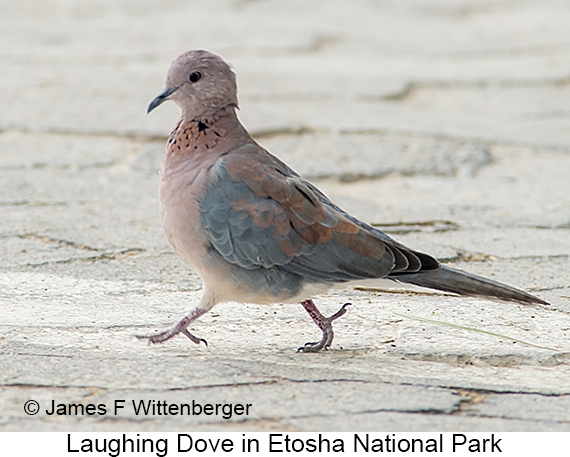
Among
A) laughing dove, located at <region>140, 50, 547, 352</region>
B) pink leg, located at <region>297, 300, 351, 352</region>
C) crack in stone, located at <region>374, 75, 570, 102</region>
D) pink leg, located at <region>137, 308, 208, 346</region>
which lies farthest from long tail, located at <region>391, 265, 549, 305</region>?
crack in stone, located at <region>374, 75, 570, 102</region>

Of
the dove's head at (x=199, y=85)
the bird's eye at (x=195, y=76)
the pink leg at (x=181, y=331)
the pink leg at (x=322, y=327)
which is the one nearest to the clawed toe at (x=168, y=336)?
the pink leg at (x=181, y=331)

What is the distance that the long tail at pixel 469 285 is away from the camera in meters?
2.80

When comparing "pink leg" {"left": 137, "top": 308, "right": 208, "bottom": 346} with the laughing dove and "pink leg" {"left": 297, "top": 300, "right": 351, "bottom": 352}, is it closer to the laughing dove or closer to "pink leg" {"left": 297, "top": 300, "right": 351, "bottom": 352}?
the laughing dove

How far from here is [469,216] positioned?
4.49m

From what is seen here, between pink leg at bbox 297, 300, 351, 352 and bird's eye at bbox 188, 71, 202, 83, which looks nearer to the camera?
pink leg at bbox 297, 300, 351, 352

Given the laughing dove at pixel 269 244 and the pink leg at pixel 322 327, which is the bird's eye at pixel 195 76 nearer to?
the laughing dove at pixel 269 244

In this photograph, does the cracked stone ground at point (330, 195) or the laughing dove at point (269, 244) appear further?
the laughing dove at point (269, 244)

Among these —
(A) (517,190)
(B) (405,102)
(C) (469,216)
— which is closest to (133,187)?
(C) (469,216)

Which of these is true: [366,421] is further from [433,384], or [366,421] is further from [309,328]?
[309,328]

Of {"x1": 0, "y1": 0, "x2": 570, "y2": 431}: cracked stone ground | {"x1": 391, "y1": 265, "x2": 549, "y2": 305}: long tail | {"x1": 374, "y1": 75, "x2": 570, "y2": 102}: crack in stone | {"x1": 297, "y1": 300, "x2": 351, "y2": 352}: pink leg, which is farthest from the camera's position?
{"x1": 374, "y1": 75, "x2": 570, "y2": 102}: crack in stone

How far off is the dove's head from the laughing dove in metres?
0.20

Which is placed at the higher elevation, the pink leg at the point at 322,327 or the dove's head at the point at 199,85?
the dove's head at the point at 199,85

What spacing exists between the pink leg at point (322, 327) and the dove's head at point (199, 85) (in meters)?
0.69

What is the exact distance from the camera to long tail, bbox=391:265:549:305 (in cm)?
280
